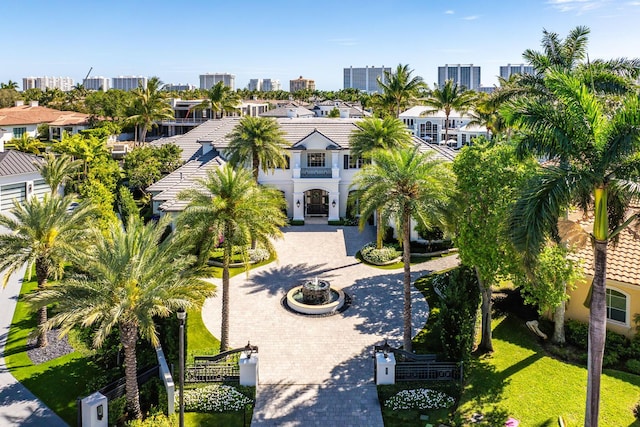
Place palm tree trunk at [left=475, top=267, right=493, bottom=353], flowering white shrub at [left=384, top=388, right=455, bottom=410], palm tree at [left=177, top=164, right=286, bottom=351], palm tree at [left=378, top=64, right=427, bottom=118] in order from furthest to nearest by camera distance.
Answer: palm tree at [left=378, top=64, right=427, bottom=118]
palm tree trunk at [left=475, top=267, right=493, bottom=353]
palm tree at [left=177, top=164, right=286, bottom=351]
flowering white shrub at [left=384, top=388, right=455, bottom=410]

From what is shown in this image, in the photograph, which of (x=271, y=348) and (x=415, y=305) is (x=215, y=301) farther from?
(x=415, y=305)

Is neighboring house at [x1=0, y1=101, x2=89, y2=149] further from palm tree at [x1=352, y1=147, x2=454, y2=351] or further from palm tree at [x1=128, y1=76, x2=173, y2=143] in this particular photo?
palm tree at [x1=352, y1=147, x2=454, y2=351]

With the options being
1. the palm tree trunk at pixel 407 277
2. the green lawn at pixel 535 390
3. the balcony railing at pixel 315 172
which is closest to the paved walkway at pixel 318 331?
the palm tree trunk at pixel 407 277

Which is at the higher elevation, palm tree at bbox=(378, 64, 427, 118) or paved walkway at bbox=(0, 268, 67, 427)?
palm tree at bbox=(378, 64, 427, 118)

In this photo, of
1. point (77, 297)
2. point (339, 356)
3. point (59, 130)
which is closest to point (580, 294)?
point (339, 356)

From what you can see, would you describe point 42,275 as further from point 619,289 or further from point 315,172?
point 619,289

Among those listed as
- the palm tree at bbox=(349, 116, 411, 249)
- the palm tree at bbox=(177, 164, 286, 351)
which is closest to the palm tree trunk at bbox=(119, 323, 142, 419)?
the palm tree at bbox=(177, 164, 286, 351)

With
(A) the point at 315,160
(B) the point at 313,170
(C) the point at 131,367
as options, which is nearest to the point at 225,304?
(C) the point at 131,367
